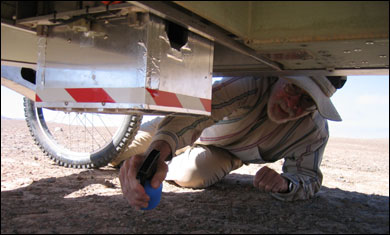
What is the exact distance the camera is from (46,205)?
1.69 meters

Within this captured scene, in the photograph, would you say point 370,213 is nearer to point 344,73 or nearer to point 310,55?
point 344,73

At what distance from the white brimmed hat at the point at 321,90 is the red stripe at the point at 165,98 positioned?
88 centimetres

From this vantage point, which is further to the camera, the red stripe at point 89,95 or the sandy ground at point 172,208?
the sandy ground at point 172,208

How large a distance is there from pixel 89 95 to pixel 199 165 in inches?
56.3

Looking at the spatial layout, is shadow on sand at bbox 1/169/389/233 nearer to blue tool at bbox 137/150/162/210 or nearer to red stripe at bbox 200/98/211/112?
blue tool at bbox 137/150/162/210

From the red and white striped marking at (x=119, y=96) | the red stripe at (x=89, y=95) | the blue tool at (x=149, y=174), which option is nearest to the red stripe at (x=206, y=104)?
the red and white striped marking at (x=119, y=96)

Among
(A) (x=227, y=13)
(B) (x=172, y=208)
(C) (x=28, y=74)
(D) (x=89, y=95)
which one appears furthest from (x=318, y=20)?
(C) (x=28, y=74)

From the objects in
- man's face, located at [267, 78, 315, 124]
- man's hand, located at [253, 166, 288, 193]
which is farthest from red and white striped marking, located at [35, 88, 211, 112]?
man's face, located at [267, 78, 315, 124]

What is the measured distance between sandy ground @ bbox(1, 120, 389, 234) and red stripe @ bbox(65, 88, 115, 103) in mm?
290

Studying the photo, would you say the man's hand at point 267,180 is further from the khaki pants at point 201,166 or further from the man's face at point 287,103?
the khaki pants at point 201,166

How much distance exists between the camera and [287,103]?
228cm

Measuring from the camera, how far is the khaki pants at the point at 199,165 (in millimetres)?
2521

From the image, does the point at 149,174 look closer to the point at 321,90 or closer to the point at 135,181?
the point at 135,181

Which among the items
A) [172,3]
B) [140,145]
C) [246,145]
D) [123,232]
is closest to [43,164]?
[140,145]
